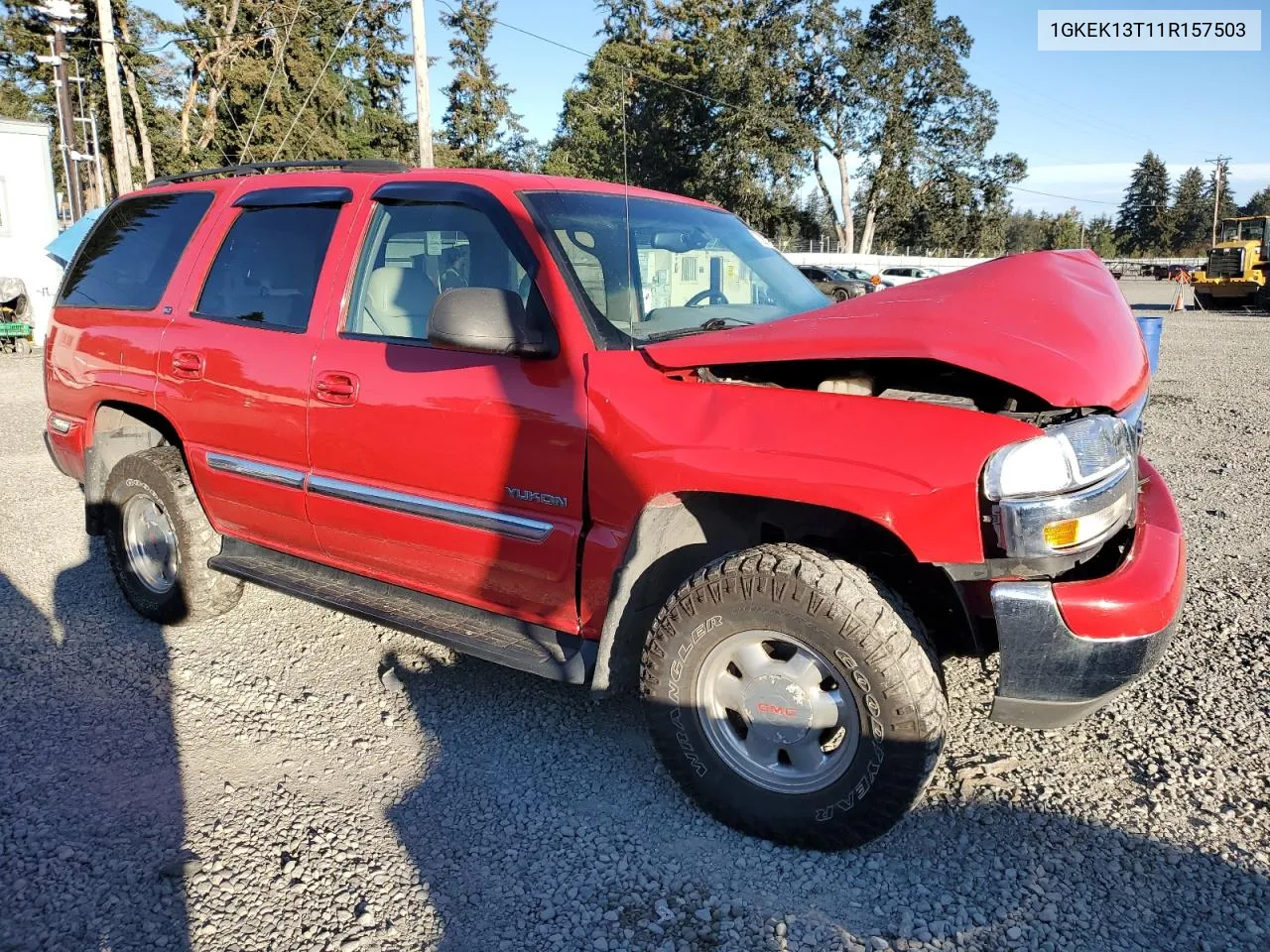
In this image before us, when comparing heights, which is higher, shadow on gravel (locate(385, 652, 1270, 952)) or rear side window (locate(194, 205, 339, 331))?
rear side window (locate(194, 205, 339, 331))

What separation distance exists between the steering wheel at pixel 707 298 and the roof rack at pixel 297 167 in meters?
1.29

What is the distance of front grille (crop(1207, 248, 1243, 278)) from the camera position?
28.4m

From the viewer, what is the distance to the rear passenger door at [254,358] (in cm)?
355

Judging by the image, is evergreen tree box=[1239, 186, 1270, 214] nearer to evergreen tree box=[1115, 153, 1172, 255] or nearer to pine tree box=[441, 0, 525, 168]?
evergreen tree box=[1115, 153, 1172, 255]

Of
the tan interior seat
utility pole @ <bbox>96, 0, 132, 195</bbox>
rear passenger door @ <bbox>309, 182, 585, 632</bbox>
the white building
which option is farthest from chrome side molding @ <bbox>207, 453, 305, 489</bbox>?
utility pole @ <bbox>96, 0, 132, 195</bbox>

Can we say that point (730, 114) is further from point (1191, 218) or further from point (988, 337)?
point (1191, 218)

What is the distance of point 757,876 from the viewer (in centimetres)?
252

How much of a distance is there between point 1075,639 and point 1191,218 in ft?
380

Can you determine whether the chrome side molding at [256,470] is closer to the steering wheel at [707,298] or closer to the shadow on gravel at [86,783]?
the shadow on gravel at [86,783]

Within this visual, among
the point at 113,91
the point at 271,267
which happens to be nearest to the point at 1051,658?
the point at 271,267

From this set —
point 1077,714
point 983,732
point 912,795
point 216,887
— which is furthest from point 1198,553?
point 216,887

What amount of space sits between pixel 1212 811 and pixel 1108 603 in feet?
3.25

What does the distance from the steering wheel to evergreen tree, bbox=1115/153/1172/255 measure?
362ft

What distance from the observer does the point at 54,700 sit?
357 centimetres
